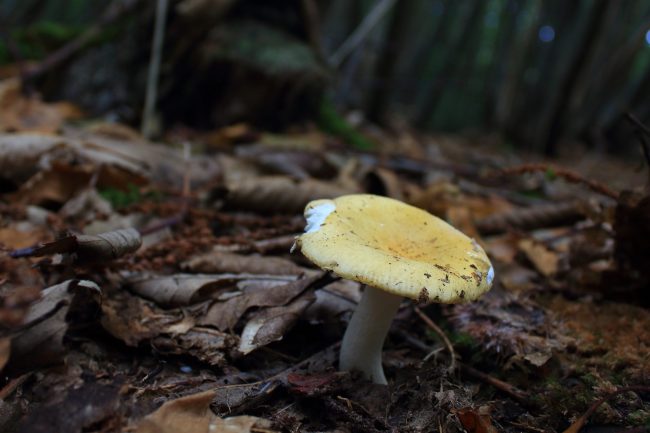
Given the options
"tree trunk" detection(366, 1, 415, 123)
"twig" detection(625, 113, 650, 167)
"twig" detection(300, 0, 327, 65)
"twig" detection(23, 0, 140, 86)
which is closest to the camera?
"twig" detection(625, 113, 650, 167)

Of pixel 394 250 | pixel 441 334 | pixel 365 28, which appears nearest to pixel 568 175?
pixel 441 334

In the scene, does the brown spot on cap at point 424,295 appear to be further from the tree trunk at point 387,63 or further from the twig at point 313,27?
the tree trunk at point 387,63

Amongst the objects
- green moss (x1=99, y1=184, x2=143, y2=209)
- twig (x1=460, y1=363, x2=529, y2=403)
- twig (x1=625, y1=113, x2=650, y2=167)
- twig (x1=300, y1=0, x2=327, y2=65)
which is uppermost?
twig (x1=300, y1=0, x2=327, y2=65)

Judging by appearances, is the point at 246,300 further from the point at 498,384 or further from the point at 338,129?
the point at 338,129

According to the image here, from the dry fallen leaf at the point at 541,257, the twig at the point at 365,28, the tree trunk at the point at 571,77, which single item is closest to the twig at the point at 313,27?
the twig at the point at 365,28

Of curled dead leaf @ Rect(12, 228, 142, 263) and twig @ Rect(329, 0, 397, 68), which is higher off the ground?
twig @ Rect(329, 0, 397, 68)

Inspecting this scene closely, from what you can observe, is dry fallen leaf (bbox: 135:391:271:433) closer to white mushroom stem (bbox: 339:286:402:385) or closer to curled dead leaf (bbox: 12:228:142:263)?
white mushroom stem (bbox: 339:286:402:385)

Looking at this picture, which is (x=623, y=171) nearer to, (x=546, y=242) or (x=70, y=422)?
(x=546, y=242)

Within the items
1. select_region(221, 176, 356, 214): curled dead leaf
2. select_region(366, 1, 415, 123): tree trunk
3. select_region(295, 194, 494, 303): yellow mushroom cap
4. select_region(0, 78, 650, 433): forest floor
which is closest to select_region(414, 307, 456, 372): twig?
select_region(0, 78, 650, 433): forest floor

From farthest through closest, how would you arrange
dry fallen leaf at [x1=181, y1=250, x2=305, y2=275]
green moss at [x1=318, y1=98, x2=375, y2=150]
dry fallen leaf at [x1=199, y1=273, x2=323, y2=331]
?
1. green moss at [x1=318, y1=98, x2=375, y2=150]
2. dry fallen leaf at [x1=181, y1=250, x2=305, y2=275]
3. dry fallen leaf at [x1=199, y1=273, x2=323, y2=331]
